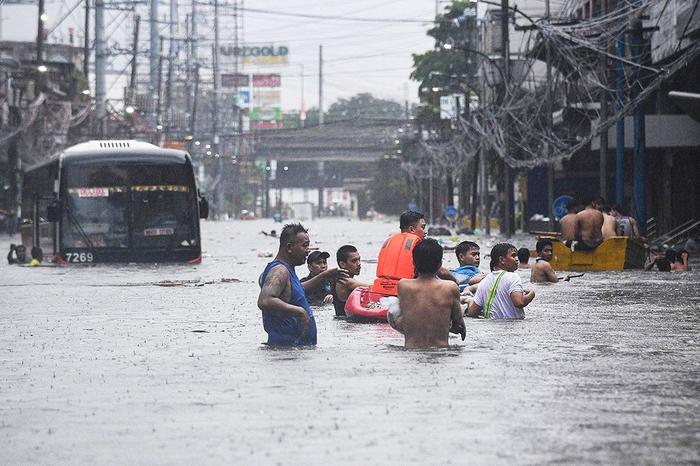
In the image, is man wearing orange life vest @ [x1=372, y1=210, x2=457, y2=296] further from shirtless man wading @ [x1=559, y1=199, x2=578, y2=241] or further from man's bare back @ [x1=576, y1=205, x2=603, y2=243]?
shirtless man wading @ [x1=559, y1=199, x2=578, y2=241]

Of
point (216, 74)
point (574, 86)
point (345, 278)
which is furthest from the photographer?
point (216, 74)

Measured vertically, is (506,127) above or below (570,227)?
above

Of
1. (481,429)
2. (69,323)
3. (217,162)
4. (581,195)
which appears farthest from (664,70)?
(217,162)

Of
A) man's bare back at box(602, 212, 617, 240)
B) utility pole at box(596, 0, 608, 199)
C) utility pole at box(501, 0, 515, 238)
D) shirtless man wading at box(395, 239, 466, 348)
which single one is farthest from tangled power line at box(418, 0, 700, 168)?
shirtless man wading at box(395, 239, 466, 348)

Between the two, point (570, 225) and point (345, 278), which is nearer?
point (345, 278)

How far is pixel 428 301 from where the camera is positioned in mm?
13859

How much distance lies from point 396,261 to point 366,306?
0.86 metres

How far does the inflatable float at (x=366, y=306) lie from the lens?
18.3 metres

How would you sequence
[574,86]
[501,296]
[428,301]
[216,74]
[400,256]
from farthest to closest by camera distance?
[216,74] < [574,86] < [501,296] < [400,256] < [428,301]

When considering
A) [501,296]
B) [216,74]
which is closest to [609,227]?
[501,296]

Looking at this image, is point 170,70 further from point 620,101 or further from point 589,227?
point 589,227

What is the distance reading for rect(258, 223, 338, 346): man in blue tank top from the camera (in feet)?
45.8

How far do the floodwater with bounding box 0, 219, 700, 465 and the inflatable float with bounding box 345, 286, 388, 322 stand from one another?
0.29m

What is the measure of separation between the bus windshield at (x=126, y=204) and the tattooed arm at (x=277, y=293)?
81.0 ft
